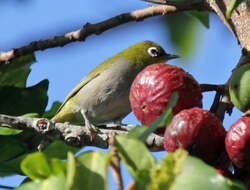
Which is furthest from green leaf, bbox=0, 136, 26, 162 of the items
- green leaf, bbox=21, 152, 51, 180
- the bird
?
the bird

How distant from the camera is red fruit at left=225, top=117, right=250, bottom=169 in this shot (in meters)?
2.21

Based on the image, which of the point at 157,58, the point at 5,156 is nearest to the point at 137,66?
the point at 157,58

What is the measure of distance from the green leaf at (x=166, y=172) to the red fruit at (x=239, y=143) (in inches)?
29.9

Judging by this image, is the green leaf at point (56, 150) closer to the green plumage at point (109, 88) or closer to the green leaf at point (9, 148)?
the green leaf at point (9, 148)

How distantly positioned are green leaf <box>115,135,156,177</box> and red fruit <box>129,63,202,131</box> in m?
0.95

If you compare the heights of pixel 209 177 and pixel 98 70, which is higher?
pixel 209 177

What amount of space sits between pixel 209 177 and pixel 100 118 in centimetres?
532

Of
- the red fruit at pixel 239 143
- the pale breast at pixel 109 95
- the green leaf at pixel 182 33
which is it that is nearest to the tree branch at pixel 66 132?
the red fruit at pixel 239 143

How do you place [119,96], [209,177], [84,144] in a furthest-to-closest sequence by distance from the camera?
[119,96], [84,144], [209,177]

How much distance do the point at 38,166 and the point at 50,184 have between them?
15 cm

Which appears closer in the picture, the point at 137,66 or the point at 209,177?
the point at 209,177

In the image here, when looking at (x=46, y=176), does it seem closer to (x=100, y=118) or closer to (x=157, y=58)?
(x=100, y=118)

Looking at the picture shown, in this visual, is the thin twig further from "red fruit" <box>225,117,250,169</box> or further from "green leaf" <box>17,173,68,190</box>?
"red fruit" <box>225,117,250,169</box>

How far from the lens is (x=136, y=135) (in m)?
1.83
